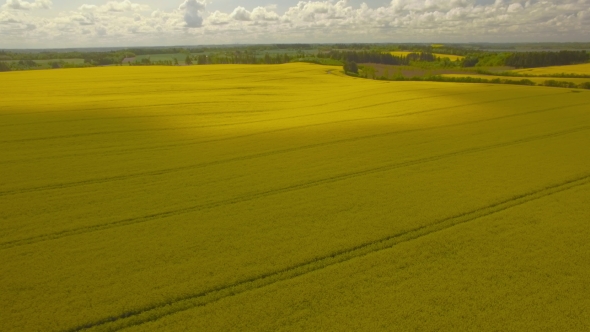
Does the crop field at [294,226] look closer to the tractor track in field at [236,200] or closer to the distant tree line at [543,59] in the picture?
the tractor track in field at [236,200]

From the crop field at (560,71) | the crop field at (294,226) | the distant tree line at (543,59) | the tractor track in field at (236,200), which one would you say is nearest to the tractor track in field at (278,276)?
the crop field at (294,226)

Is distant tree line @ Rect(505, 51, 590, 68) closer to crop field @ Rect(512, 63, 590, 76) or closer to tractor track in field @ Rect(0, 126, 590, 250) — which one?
crop field @ Rect(512, 63, 590, 76)

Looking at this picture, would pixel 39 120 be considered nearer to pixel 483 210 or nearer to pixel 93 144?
pixel 93 144

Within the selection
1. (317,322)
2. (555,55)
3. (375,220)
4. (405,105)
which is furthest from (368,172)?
(555,55)

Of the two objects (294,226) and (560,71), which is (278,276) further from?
(560,71)

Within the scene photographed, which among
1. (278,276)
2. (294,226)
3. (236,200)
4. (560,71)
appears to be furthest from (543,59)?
(278,276)

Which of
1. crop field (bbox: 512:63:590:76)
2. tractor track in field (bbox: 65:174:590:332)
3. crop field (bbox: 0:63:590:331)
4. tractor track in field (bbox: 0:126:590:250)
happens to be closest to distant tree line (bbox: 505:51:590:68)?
crop field (bbox: 512:63:590:76)
